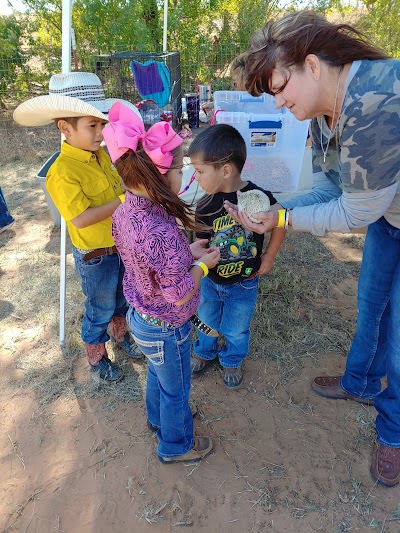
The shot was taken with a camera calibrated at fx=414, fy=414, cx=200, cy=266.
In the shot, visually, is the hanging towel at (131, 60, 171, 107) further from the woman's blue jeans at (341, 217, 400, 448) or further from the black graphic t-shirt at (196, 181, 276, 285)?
the woman's blue jeans at (341, 217, 400, 448)

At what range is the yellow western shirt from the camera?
1.88m

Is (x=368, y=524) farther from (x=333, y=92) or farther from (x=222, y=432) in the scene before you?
(x=333, y=92)

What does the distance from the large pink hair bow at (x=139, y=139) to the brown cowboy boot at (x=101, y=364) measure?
1.45 m

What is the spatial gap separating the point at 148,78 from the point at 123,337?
7.14 feet

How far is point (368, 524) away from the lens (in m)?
1.73

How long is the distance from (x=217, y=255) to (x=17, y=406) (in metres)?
1.57

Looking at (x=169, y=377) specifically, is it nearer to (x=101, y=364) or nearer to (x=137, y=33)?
(x=101, y=364)

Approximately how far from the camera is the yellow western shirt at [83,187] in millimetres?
1875

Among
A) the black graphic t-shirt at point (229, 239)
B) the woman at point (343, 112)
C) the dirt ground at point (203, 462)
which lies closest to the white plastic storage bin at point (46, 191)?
the dirt ground at point (203, 462)

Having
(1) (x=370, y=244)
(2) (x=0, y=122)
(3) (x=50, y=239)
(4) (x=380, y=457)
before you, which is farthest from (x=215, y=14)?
(4) (x=380, y=457)

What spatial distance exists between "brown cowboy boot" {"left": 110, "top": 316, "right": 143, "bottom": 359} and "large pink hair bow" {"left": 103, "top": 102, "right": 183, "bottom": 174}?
5.01ft

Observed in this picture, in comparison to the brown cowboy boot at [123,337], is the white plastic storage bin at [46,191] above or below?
above

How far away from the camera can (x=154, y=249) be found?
1.33m

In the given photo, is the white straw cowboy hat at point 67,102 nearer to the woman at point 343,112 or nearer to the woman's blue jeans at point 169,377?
the woman at point 343,112
